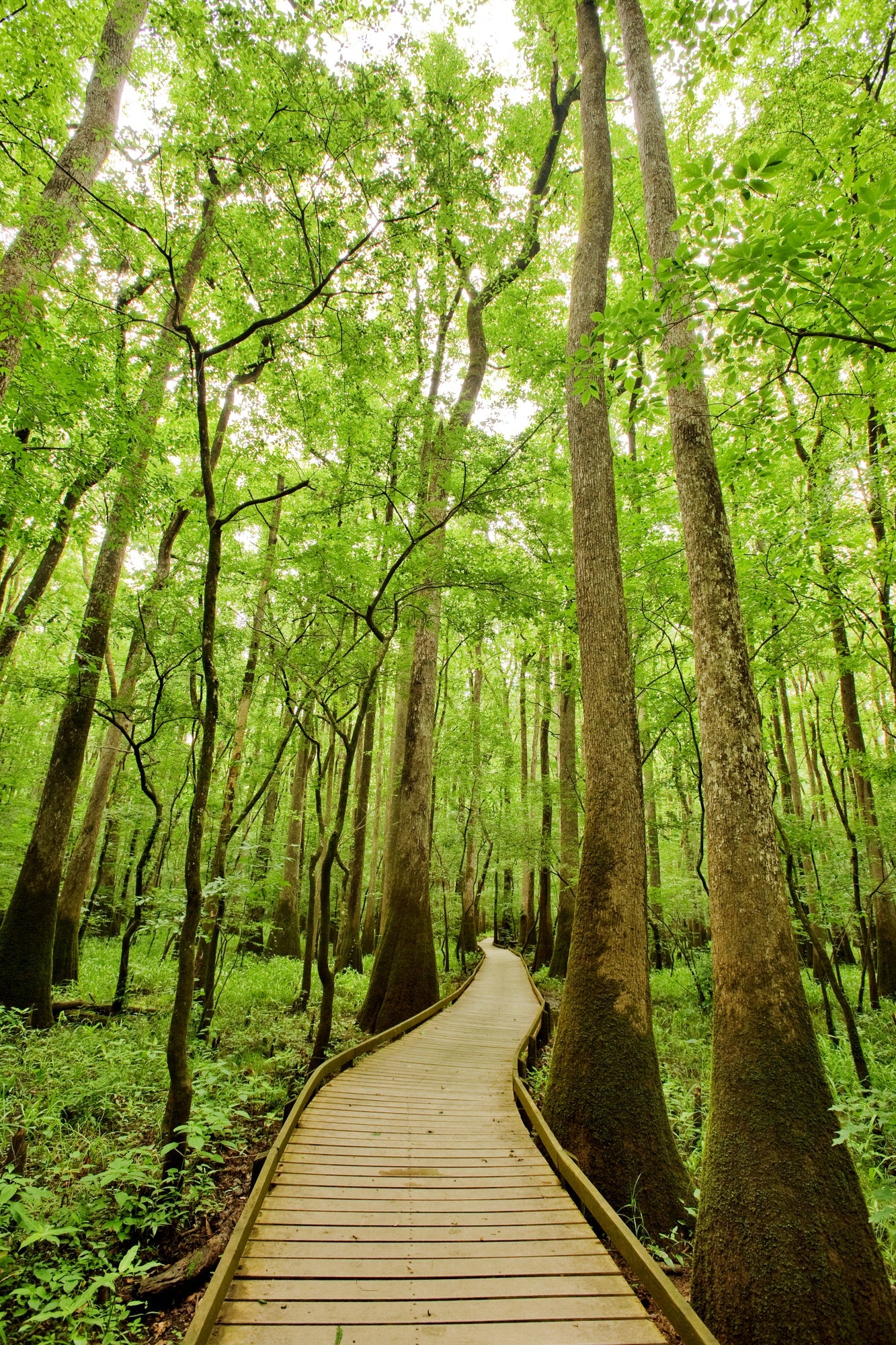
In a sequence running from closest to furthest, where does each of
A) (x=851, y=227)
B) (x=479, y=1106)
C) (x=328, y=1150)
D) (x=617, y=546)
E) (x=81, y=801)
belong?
1. (x=851, y=227)
2. (x=328, y=1150)
3. (x=479, y=1106)
4. (x=617, y=546)
5. (x=81, y=801)

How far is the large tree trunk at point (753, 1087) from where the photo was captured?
9.00 feet

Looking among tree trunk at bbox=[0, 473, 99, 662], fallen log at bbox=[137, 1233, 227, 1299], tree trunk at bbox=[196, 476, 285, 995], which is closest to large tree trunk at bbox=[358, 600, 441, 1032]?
tree trunk at bbox=[196, 476, 285, 995]

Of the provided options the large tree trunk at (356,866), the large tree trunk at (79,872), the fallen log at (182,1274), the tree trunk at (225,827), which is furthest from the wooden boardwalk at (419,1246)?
the large tree trunk at (79,872)

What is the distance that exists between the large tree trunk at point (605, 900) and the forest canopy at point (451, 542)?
34 mm

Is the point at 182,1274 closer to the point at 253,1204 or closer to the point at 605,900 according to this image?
the point at 253,1204

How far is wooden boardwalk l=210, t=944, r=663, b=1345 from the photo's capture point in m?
2.54

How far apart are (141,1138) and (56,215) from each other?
851 centimetres

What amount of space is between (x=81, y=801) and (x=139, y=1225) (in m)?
18.9

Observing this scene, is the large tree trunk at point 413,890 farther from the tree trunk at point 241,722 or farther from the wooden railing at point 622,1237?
the wooden railing at point 622,1237

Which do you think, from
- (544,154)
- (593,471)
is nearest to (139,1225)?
(593,471)

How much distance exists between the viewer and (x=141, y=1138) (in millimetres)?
4930

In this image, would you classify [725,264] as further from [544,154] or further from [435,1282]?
[544,154]

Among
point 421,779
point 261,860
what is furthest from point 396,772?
point 261,860

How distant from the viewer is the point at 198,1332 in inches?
88.8
